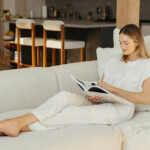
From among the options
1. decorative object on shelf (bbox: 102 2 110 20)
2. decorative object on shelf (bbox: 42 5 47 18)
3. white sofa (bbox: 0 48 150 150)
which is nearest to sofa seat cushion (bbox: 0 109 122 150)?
white sofa (bbox: 0 48 150 150)

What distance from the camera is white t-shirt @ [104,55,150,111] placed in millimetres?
2588

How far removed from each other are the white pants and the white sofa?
0.17ft

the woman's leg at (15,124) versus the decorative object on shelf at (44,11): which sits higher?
the decorative object on shelf at (44,11)

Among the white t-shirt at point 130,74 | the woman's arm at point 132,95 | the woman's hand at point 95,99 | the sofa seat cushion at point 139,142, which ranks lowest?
the sofa seat cushion at point 139,142

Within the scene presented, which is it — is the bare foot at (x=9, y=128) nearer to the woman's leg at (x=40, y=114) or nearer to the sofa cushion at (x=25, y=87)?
the woman's leg at (x=40, y=114)

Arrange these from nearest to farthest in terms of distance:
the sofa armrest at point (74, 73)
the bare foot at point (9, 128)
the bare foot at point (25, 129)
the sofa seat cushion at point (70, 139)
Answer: the sofa seat cushion at point (70, 139) < the bare foot at point (9, 128) < the bare foot at point (25, 129) < the sofa armrest at point (74, 73)

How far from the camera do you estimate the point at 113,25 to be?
540 cm

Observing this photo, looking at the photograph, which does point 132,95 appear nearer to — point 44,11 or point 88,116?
point 88,116

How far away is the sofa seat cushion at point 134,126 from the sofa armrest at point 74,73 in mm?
654

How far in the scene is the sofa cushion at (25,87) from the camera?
261cm

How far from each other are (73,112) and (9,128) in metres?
0.47

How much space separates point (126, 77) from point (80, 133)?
70 centimetres

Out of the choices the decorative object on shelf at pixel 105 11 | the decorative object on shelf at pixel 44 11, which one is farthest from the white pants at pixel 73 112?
the decorative object on shelf at pixel 44 11

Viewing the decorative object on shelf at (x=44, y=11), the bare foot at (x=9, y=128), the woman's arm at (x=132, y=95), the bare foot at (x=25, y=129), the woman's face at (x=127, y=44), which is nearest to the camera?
the bare foot at (x=9, y=128)
